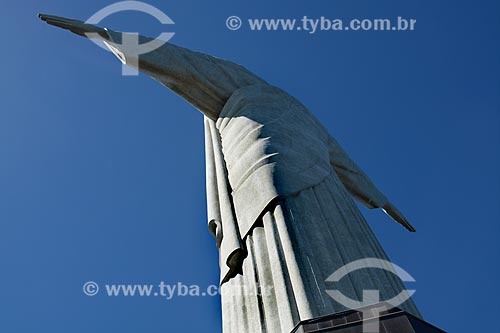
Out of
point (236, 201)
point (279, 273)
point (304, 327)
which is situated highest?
point (236, 201)

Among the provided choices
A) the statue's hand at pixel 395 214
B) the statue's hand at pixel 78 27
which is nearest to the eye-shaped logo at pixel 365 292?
the statue's hand at pixel 395 214

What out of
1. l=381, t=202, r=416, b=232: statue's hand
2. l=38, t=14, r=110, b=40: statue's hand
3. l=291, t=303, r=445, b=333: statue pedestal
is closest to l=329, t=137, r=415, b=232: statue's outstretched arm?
l=381, t=202, r=416, b=232: statue's hand

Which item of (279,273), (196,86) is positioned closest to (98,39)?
(196,86)

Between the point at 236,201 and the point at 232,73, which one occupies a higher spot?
the point at 232,73

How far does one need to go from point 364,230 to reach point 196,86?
10.3 ft

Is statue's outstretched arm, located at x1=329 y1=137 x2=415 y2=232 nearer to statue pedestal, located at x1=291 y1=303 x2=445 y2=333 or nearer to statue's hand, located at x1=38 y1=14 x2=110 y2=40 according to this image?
statue's hand, located at x1=38 y1=14 x2=110 y2=40

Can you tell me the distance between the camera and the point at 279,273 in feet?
19.0

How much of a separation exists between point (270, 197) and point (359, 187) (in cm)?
259

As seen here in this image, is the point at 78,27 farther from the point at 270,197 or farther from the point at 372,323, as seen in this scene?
the point at 372,323

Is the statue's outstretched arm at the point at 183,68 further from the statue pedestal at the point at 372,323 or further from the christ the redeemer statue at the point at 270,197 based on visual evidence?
the statue pedestal at the point at 372,323

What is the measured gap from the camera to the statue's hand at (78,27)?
8.40m

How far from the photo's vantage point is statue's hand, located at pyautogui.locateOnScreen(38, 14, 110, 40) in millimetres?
8398

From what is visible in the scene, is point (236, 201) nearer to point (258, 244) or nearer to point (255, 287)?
point (258, 244)

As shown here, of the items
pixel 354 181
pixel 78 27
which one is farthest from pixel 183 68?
pixel 354 181
